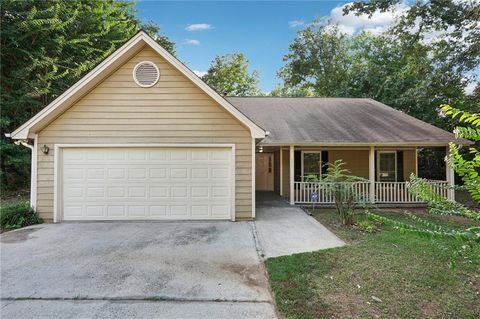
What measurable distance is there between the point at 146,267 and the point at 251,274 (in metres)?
1.76

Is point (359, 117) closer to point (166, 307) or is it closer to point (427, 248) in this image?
point (427, 248)

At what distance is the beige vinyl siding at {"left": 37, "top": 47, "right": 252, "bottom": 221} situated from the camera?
7.50 metres

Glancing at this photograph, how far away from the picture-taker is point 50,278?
13.5 ft

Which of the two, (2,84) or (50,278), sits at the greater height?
(2,84)

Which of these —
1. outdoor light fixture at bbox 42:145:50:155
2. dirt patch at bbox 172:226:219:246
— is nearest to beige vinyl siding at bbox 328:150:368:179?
dirt patch at bbox 172:226:219:246

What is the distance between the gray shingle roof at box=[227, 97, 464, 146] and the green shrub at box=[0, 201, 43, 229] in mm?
7258

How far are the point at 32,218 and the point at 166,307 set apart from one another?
615cm

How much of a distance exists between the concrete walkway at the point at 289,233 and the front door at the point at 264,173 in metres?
5.22

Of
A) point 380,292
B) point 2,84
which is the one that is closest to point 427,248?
point 380,292

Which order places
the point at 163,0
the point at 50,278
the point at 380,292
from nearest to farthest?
the point at 380,292, the point at 50,278, the point at 163,0

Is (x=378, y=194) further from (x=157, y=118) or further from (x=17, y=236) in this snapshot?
(x=17, y=236)

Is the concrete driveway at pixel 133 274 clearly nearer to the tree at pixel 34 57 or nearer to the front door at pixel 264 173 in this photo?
the front door at pixel 264 173

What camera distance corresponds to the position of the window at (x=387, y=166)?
11727 millimetres

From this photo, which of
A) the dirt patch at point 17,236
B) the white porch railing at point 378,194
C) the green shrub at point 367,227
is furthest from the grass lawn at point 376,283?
the dirt patch at point 17,236
